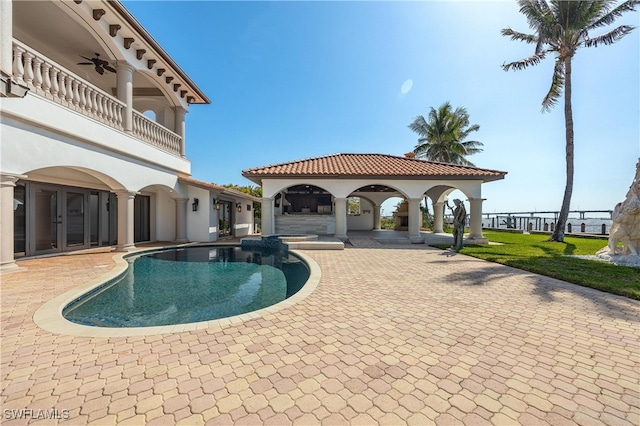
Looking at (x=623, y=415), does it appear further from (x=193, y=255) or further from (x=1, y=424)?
(x=193, y=255)

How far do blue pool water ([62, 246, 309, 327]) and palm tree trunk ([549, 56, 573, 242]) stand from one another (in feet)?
55.6

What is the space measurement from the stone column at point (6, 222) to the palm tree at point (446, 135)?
103 ft

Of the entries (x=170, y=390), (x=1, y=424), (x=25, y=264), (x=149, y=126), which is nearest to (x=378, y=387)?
(x=170, y=390)

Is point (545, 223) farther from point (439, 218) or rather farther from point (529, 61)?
point (529, 61)

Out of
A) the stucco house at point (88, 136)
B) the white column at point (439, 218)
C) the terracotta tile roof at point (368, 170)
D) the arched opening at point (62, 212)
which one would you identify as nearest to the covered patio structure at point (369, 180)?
the terracotta tile roof at point (368, 170)

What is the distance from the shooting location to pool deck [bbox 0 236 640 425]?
2338 millimetres

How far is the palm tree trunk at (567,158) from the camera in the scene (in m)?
16.4

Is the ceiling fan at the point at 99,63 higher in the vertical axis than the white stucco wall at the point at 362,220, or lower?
higher

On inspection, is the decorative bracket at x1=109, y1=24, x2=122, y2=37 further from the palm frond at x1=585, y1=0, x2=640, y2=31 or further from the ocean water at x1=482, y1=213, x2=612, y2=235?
the ocean water at x1=482, y1=213, x2=612, y2=235

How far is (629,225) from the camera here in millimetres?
9312

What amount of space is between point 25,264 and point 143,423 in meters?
10.5

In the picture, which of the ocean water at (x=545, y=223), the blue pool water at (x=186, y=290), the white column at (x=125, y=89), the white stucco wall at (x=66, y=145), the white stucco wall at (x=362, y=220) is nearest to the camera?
the blue pool water at (x=186, y=290)

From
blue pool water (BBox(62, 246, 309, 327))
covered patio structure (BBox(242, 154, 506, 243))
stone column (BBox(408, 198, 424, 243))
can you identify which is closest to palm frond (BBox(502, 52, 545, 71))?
covered patio structure (BBox(242, 154, 506, 243))

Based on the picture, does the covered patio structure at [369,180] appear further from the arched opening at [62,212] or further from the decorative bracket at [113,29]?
the decorative bracket at [113,29]
